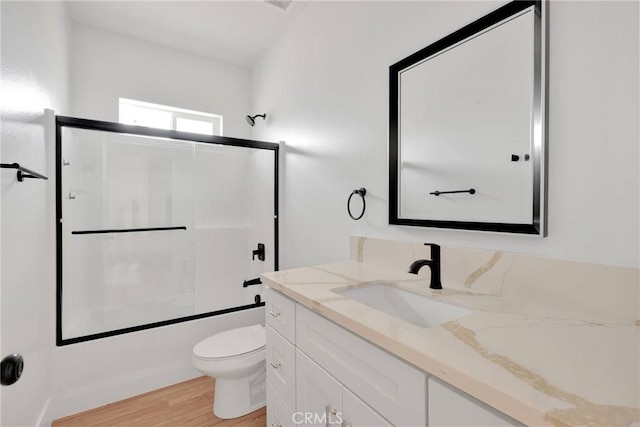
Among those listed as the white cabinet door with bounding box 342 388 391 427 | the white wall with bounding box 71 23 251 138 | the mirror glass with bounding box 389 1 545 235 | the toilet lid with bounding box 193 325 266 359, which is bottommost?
the toilet lid with bounding box 193 325 266 359

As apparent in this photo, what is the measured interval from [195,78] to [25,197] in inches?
79.5

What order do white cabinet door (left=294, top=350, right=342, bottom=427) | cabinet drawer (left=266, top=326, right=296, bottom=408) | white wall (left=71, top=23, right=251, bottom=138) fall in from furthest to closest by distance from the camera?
white wall (left=71, top=23, right=251, bottom=138) < cabinet drawer (left=266, top=326, right=296, bottom=408) < white cabinet door (left=294, top=350, right=342, bottom=427)

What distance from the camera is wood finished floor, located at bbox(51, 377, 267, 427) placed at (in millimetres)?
1686

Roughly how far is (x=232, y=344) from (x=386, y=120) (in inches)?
62.6

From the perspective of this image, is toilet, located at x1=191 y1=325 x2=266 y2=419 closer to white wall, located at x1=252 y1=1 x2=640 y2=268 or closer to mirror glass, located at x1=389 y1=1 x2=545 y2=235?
white wall, located at x1=252 y1=1 x2=640 y2=268

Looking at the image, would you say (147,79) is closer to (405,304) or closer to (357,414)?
(405,304)

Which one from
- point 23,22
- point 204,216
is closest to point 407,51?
point 23,22

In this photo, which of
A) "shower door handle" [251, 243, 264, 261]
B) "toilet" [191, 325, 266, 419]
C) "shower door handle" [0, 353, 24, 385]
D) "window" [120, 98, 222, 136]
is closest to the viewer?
"shower door handle" [0, 353, 24, 385]

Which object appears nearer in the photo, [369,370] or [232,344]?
[369,370]

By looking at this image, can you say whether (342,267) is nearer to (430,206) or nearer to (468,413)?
(430,206)

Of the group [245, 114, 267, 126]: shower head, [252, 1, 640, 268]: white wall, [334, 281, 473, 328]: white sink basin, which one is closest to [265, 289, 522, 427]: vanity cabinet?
[334, 281, 473, 328]: white sink basin

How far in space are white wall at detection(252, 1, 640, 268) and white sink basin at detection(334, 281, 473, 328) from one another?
295 mm

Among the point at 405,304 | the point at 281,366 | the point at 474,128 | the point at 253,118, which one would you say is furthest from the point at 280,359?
the point at 253,118

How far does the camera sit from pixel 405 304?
4.07 ft
